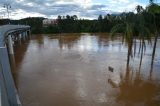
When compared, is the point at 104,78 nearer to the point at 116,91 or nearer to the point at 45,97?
the point at 116,91

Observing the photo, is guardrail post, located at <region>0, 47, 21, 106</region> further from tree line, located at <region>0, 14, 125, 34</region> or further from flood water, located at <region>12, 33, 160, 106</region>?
tree line, located at <region>0, 14, 125, 34</region>

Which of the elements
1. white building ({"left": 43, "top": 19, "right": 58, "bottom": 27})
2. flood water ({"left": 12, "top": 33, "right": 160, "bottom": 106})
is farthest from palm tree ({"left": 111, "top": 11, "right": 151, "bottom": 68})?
white building ({"left": 43, "top": 19, "right": 58, "bottom": 27})

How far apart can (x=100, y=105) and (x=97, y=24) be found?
76970 millimetres

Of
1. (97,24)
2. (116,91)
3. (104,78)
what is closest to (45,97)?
(116,91)

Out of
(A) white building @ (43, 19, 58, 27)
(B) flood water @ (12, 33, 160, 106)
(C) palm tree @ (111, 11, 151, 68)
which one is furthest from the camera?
(A) white building @ (43, 19, 58, 27)

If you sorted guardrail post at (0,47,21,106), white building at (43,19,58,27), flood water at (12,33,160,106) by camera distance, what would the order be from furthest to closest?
white building at (43,19,58,27)
flood water at (12,33,160,106)
guardrail post at (0,47,21,106)

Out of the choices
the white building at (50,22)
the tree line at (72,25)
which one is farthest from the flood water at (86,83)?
the white building at (50,22)

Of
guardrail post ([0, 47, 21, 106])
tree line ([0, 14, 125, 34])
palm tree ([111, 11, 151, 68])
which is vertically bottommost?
tree line ([0, 14, 125, 34])

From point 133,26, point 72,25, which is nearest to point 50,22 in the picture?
point 72,25

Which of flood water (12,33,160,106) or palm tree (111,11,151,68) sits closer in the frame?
flood water (12,33,160,106)

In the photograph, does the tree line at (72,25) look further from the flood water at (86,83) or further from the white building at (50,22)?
the flood water at (86,83)

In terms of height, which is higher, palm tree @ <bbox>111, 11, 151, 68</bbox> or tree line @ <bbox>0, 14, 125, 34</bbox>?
palm tree @ <bbox>111, 11, 151, 68</bbox>

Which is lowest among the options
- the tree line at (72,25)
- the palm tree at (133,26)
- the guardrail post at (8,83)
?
the tree line at (72,25)

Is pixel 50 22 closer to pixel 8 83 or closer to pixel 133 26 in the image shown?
pixel 133 26
